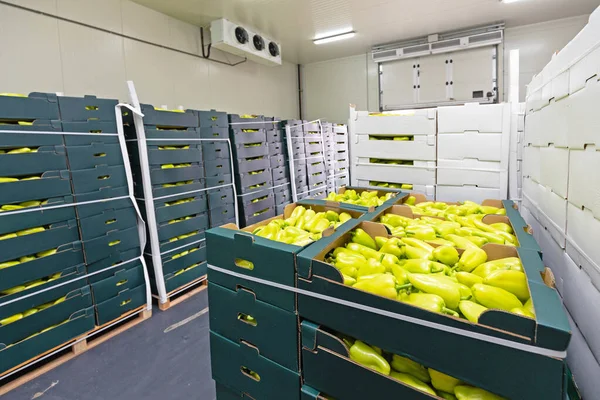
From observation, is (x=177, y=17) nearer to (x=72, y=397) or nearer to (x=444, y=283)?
(x=72, y=397)

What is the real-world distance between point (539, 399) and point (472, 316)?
0.64ft

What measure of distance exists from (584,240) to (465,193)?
1392mm

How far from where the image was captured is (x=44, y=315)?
2115 mm

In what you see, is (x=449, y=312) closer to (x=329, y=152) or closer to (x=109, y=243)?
(x=109, y=243)

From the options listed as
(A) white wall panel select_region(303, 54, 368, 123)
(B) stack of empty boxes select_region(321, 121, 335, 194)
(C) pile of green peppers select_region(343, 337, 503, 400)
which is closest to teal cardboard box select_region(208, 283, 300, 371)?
(C) pile of green peppers select_region(343, 337, 503, 400)

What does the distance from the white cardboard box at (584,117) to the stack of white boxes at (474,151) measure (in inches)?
43.7

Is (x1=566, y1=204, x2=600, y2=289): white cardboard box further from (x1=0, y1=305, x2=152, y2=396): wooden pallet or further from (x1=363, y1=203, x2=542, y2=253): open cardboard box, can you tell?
(x1=0, y1=305, x2=152, y2=396): wooden pallet

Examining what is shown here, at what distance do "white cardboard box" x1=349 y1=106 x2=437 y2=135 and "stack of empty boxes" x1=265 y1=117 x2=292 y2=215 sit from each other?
1964mm

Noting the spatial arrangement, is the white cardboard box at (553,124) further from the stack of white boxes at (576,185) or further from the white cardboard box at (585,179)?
the white cardboard box at (585,179)

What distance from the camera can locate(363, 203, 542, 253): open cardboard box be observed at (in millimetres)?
1224

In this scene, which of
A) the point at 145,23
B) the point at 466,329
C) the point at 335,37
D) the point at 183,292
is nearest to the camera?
the point at 466,329

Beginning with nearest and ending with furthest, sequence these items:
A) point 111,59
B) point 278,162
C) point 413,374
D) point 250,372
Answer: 1. point 413,374
2. point 250,372
3. point 111,59
4. point 278,162

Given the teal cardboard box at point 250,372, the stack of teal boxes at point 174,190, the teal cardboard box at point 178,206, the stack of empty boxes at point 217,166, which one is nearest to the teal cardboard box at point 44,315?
the stack of teal boxes at point 174,190

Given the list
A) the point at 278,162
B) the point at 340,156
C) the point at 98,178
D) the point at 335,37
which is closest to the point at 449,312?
the point at 98,178
